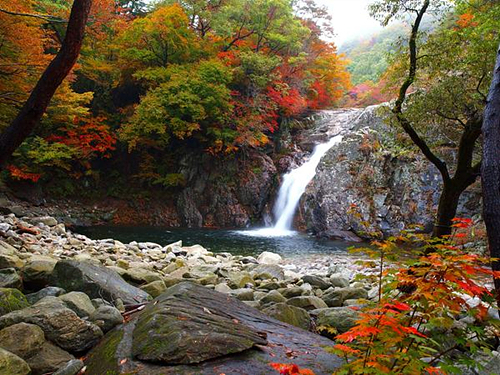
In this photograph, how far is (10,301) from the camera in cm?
294

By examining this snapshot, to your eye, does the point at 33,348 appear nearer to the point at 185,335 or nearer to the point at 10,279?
the point at 185,335

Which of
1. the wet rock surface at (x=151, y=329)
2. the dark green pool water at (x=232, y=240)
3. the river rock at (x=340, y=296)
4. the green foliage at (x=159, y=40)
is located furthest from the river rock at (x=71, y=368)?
the green foliage at (x=159, y=40)

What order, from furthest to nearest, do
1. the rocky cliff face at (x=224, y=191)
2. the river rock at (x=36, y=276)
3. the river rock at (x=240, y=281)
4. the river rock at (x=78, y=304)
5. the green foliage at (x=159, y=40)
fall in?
1. the rocky cliff face at (x=224, y=191)
2. the green foliage at (x=159, y=40)
3. the river rock at (x=240, y=281)
4. the river rock at (x=36, y=276)
5. the river rock at (x=78, y=304)

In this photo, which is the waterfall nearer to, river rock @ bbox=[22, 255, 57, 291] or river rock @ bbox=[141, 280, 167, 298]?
river rock @ bbox=[141, 280, 167, 298]

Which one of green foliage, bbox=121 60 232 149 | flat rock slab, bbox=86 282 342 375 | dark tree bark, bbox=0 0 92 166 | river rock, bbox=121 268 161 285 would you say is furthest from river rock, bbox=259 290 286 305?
green foliage, bbox=121 60 232 149

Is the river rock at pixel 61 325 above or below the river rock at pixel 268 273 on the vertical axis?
above

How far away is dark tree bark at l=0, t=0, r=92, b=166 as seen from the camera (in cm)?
310

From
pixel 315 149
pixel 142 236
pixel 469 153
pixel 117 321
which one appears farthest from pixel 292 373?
pixel 315 149

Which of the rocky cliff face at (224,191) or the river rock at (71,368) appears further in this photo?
the rocky cliff face at (224,191)

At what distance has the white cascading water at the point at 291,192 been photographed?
15.8 m

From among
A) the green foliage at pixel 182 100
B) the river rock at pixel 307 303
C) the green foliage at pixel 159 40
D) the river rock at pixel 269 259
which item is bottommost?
the river rock at pixel 269 259

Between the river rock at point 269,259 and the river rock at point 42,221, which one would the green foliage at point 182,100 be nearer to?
the river rock at point 42,221

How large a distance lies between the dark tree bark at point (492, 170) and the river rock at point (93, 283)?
3276mm

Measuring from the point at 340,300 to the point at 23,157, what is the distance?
14.7 m
